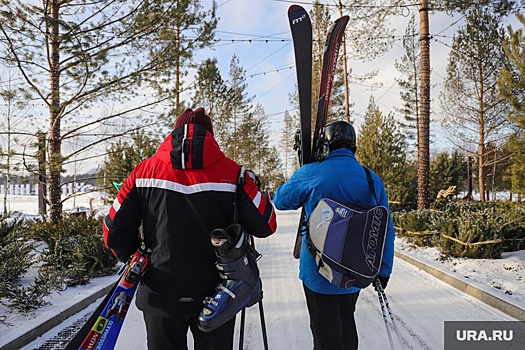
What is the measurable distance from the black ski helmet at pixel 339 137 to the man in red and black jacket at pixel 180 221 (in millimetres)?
948

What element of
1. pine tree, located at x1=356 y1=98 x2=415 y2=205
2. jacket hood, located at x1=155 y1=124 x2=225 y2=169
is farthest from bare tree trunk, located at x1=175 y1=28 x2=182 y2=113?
pine tree, located at x1=356 y1=98 x2=415 y2=205

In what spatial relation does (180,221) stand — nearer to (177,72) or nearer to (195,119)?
(195,119)

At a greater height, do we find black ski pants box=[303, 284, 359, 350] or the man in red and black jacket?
the man in red and black jacket

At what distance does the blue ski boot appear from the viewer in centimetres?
174

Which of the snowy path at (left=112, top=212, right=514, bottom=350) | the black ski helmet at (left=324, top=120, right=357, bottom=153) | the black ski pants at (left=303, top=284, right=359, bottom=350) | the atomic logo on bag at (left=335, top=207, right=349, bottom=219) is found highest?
the black ski helmet at (left=324, top=120, right=357, bottom=153)

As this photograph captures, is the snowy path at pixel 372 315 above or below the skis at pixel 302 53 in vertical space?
below

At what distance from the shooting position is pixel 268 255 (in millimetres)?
7770

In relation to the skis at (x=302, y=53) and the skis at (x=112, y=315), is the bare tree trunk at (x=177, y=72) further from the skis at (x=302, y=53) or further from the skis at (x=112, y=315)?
the skis at (x=112, y=315)

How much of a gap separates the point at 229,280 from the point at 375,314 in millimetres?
3063

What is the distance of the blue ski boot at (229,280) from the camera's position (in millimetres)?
1744

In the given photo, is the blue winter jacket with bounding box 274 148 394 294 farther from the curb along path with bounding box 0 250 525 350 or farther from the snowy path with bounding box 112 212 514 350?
the curb along path with bounding box 0 250 525 350

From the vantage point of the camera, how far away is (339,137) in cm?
257

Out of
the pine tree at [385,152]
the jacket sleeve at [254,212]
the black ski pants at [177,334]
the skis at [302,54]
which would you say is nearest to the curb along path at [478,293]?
the skis at [302,54]

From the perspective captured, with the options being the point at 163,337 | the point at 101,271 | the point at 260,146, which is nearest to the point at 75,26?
the point at 101,271
